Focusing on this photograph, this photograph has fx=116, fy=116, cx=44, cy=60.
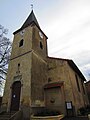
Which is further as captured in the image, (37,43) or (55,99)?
(37,43)

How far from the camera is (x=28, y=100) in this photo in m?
12.0

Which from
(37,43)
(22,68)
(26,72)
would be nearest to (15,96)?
(26,72)

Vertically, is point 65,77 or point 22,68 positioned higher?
point 22,68

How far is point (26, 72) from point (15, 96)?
10.0 feet

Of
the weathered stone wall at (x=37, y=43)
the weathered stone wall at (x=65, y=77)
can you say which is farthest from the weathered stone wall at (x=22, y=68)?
the weathered stone wall at (x=65, y=77)

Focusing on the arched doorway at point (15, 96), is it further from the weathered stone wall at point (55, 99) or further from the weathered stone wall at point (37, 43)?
the weathered stone wall at point (37, 43)

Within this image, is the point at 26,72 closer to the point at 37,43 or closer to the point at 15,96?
the point at 15,96

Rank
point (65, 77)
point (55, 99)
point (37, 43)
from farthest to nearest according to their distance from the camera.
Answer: point (37, 43) → point (65, 77) → point (55, 99)

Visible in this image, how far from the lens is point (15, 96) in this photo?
13.6 m

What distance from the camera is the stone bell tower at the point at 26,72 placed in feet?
41.7

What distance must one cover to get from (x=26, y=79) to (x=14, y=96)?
2.53 m

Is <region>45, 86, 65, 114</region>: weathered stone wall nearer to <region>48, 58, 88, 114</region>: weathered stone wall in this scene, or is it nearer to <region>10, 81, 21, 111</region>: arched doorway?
<region>48, 58, 88, 114</region>: weathered stone wall

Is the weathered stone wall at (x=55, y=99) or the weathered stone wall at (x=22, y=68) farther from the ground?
the weathered stone wall at (x=22, y=68)

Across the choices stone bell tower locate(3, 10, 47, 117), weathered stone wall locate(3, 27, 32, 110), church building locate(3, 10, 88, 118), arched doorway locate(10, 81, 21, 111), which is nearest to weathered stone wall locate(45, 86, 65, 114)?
church building locate(3, 10, 88, 118)
